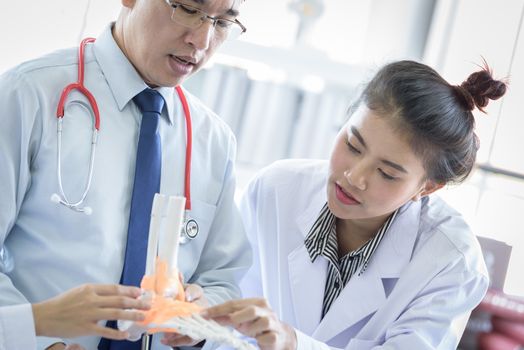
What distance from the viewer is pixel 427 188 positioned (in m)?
1.69

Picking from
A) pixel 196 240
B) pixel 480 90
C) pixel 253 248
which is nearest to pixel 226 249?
pixel 196 240

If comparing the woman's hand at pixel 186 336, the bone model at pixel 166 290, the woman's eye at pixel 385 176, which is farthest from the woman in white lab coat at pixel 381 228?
the bone model at pixel 166 290

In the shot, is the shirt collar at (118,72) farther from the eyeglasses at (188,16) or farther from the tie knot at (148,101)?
the eyeglasses at (188,16)

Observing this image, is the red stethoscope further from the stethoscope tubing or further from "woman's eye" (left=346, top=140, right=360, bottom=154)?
"woman's eye" (left=346, top=140, right=360, bottom=154)

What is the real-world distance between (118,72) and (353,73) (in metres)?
1.27

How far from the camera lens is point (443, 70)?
8.04ft

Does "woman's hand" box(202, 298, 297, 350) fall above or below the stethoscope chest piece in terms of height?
below

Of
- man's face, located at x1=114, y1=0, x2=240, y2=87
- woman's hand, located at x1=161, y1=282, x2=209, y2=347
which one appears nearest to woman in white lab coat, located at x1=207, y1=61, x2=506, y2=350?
woman's hand, located at x1=161, y1=282, x2=209, y2=347

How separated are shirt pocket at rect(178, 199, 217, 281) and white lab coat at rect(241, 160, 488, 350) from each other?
0.34m

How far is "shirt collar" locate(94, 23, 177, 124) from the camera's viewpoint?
52.6 inches

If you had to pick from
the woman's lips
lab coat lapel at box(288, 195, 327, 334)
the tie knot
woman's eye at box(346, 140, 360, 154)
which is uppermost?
the tie knot

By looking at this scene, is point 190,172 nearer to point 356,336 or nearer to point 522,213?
point 356,336

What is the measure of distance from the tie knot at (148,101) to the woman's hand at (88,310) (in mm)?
473

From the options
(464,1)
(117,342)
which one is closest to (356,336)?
(117,342)
